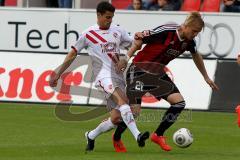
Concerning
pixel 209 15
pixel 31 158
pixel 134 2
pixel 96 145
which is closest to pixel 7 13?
pixel 134 2

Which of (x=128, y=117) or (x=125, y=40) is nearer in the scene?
(x=128, y=117)

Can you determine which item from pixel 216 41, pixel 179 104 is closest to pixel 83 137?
pixel 179 104

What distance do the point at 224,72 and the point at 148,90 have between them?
6.97m

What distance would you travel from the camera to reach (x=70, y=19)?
22500 millimetres

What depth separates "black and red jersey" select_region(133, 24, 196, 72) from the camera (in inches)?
486

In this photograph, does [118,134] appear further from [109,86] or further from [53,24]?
[53,24]

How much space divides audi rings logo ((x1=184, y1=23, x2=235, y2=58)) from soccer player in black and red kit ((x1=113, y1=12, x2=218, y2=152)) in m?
8.71

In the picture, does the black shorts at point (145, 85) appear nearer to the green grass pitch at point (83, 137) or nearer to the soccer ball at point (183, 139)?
the soccer ball at point (183, 139)

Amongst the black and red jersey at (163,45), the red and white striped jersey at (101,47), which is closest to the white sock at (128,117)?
the red and white striped jersey at (101,47)

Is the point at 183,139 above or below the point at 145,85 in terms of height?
below

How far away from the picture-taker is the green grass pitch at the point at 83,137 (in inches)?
468

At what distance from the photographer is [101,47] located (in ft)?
41.3

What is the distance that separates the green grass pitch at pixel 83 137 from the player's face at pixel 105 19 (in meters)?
1.79

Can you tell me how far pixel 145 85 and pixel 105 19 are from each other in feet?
3.71
